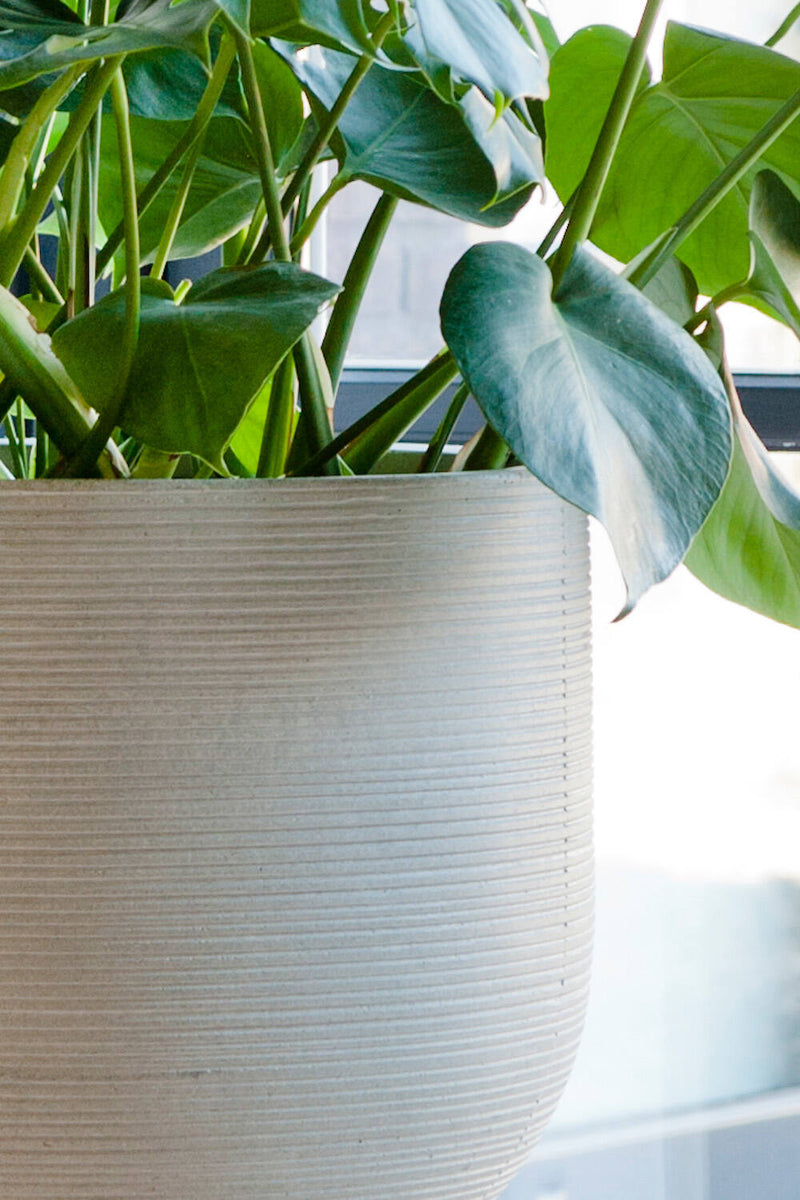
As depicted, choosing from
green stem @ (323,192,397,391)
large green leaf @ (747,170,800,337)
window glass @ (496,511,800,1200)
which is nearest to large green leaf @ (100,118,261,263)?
green stem @ (323,192,397,391)

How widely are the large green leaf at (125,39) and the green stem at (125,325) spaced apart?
0.20 ft

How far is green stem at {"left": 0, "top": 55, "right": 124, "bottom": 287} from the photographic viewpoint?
1.27 feet

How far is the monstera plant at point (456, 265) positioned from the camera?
1.01ft

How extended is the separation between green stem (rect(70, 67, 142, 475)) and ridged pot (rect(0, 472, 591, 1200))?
21 millimetres

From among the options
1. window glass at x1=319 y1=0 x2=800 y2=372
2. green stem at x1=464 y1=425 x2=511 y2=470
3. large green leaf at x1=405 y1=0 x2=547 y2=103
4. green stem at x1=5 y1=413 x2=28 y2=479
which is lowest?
window glass at x1=319 y1=0 x2=800 y2=372

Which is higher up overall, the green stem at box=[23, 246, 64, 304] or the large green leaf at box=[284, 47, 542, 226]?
the large green leaf at box=[284, 47, 542, 226]

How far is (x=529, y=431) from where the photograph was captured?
0.30m

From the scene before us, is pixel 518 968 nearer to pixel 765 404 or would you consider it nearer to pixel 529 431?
pixel 529 431

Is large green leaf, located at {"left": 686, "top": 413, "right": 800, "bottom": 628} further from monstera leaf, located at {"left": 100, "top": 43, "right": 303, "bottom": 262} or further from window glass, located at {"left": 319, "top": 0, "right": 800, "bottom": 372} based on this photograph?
window glass, located at {"left": 319, "top": 0, "right": 800, "bottom": 372}

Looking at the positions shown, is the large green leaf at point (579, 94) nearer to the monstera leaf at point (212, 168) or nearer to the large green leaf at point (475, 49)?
the monstera leaf at point (212, 168)

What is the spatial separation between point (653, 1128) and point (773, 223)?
92 centimetres

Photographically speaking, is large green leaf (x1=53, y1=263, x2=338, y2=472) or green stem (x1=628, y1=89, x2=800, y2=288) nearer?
large green leaf (x1=53, y1=263, x2=338, y2=472)

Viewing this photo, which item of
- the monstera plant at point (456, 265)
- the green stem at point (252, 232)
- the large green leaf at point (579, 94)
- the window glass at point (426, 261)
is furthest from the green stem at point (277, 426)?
the window glass at point (426, 261)

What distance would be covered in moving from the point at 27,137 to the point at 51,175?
15mm
